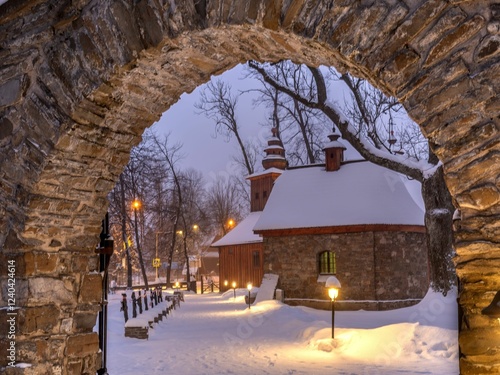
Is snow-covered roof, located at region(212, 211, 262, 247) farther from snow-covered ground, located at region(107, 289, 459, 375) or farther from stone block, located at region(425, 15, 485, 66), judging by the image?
stone block, located at region(425, 15, 485, 66)

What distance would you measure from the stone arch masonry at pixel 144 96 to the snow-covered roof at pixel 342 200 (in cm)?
1676

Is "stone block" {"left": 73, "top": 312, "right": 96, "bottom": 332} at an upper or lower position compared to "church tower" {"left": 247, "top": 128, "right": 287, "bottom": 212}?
lower

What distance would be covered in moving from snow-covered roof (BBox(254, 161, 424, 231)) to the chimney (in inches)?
11.2

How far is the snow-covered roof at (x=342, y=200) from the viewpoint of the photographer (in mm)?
20906

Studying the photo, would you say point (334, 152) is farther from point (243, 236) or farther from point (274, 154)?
point (274, 154)

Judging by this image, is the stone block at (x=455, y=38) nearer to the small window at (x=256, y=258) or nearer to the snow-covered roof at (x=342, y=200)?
the snow-covered roof at (x=342, y=200)

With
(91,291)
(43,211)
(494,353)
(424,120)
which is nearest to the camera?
(424,120)

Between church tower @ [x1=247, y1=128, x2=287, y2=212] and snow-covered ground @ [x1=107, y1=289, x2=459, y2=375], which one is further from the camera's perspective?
church tower @ [x1=247, y1=128, x2=287, y2=212]

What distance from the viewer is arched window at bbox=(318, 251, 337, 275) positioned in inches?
824

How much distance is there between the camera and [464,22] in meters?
2.57

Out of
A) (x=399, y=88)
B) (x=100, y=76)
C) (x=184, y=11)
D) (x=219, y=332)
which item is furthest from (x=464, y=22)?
(x=219, y=332)

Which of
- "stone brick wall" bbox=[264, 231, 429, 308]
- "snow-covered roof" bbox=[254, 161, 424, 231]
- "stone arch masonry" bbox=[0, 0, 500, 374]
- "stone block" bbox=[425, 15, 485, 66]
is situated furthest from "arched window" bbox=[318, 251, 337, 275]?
"stone block" bbox=[425, 15, 485, 66]

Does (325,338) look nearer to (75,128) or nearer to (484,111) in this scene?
(75,128)

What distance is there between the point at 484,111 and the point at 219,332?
12.5 m
